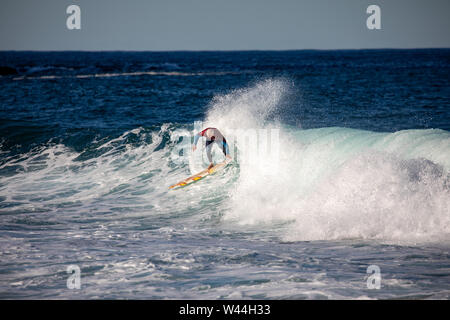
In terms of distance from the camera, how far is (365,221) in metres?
8.49

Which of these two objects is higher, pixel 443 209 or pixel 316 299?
pixel 443 209

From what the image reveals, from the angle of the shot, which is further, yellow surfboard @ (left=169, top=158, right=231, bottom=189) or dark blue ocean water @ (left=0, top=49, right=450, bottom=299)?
yellow surfboard @ (left=169, top=158, right=231, bottom=189)

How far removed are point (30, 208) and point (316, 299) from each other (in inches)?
302

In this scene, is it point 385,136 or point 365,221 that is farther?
point 385,136

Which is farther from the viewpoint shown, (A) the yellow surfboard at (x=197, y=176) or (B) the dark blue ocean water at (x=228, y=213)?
(A) the yellow surfboard at (x=197, y=176)

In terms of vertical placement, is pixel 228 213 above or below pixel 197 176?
below

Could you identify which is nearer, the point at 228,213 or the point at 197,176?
the point at 228,213

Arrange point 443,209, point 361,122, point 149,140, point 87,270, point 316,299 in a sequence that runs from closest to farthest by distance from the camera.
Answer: point 316,299 < point 87,270 < point 443,209 < point 149,140 < point 361,122

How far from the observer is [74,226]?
9.67m

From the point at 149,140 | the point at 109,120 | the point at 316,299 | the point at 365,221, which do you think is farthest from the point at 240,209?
the point at 109,120

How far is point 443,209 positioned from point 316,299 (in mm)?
3692
